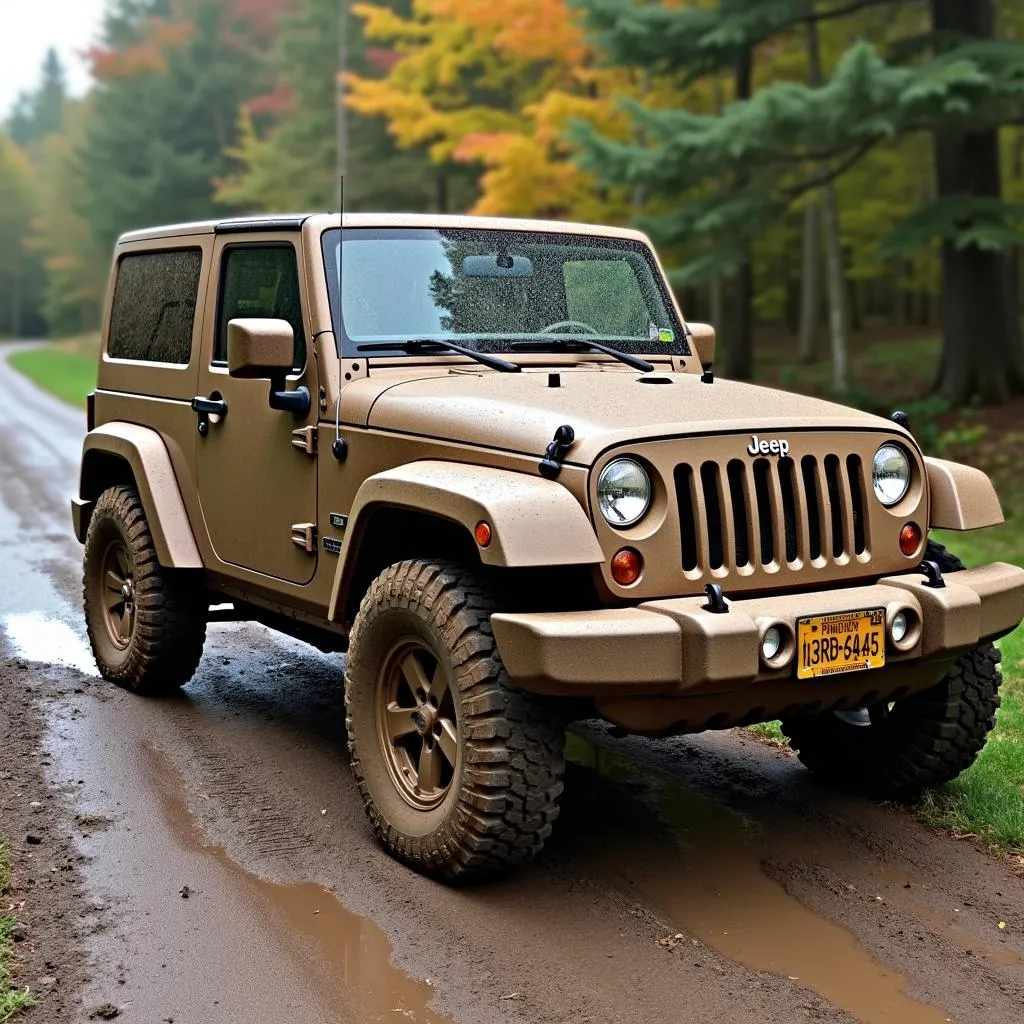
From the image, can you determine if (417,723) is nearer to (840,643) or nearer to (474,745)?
(474,745)

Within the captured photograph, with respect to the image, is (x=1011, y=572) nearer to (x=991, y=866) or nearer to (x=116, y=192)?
(x=991, y=866)

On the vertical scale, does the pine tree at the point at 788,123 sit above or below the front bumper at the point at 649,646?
above

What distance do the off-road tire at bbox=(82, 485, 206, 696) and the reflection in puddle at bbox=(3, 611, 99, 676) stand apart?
20.4 inches

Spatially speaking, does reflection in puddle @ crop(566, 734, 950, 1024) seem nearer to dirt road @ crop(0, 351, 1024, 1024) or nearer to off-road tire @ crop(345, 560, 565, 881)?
dirt road @ crop(0, 351, 1024, 1024)

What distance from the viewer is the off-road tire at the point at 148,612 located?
6.39m

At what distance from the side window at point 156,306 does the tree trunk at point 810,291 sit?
72.5 feet

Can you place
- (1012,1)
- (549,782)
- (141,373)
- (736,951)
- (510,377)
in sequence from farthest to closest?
(1012,1), (141,373), (510,377), (549,782), (736,951)

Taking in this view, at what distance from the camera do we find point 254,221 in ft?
19.4

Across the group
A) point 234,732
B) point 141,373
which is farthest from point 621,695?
point 141,373

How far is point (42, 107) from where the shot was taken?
118125 millimetres

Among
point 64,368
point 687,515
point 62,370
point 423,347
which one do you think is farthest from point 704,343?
point 64,368

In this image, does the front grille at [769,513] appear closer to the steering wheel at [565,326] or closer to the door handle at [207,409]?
the steering wheel at [565,326]

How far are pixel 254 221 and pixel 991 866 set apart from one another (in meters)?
3.76

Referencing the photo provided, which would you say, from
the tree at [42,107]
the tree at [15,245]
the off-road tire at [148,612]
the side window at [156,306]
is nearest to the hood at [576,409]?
the side window at [156,306]
